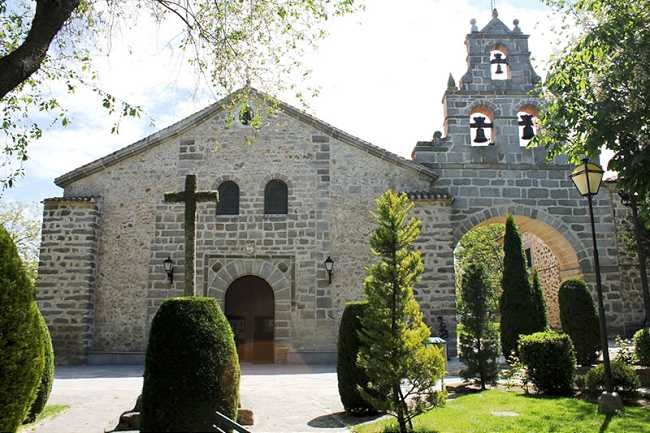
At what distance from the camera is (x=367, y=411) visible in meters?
8.32

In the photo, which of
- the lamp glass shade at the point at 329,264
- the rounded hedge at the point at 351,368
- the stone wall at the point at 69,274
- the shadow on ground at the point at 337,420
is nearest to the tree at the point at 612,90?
the rounded hedge at the point at 351,368

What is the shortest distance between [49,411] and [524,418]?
7.08m

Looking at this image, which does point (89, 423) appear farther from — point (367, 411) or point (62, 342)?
point (62, 342)

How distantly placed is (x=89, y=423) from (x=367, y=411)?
400 cm

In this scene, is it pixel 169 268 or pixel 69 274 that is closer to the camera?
pixel 169 268

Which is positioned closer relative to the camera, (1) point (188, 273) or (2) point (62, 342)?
(1) point (188, 273)

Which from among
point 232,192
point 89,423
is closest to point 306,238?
point 232,192

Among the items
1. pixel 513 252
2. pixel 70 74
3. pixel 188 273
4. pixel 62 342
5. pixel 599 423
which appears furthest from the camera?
pixel 62 342

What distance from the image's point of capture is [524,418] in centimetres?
770

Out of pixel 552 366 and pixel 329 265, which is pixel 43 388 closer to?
pixel 552 366

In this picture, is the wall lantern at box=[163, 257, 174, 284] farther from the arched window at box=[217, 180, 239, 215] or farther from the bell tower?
the bell tower

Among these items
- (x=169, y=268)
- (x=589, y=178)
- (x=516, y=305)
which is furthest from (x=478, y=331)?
(x=169, y=268)

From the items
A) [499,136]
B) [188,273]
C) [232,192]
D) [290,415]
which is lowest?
[290,415]

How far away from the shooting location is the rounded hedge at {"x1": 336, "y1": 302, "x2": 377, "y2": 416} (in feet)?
27.0
